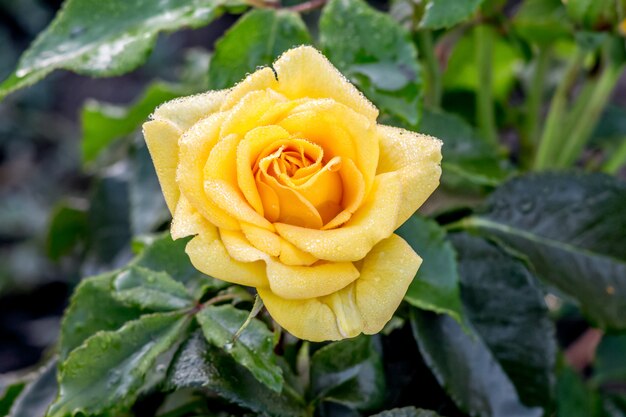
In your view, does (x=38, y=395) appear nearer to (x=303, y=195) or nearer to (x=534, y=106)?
Result: (x=303, y=195)

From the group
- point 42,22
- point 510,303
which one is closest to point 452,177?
point 510,303

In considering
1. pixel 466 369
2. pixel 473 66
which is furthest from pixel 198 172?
pixel 473 66

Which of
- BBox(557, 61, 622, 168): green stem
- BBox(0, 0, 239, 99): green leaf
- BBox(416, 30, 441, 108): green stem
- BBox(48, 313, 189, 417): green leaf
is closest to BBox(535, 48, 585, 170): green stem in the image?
BBox(557, 61, 622, 168): green stem

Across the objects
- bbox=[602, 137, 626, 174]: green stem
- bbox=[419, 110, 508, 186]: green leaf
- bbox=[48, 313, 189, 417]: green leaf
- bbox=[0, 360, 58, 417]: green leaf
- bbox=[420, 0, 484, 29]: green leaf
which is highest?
bbox=[420, 0, 484, 29]: green leaf

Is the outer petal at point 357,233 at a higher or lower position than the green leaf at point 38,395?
higher

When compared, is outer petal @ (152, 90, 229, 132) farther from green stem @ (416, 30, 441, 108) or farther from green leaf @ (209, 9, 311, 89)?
green stem @ (416, 30, 441, 108)

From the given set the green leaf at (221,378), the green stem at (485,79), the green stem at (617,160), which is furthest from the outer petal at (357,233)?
the green stem at (617,160)

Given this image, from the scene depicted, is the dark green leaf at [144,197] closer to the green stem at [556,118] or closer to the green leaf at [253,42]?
the green leaf at [253,42]
